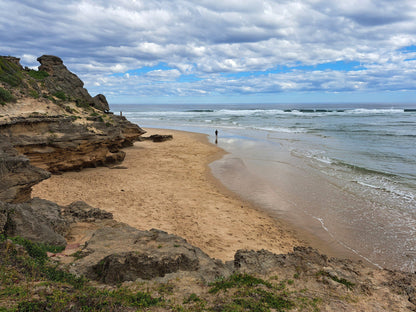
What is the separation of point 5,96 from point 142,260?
1260 centimetres

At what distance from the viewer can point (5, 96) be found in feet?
43.6

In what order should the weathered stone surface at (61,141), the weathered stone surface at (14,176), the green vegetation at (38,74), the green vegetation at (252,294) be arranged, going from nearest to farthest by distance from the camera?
the green vegetation at (252,294) < the weathered stone surface at (14,176) < the weathered stone surface at (61,141) < the green vegetation at (38,74)

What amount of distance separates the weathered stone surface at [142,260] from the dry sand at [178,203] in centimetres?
242

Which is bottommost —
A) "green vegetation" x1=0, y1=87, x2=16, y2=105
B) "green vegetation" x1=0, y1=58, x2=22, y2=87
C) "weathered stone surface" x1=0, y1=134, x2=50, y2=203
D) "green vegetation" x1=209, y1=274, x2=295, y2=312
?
"green vegetation" x1=209, y1=274, x2=295, y2=312

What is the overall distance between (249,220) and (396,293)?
6.13 metres

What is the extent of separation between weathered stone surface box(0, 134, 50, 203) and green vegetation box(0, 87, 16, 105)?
6676 millimetres

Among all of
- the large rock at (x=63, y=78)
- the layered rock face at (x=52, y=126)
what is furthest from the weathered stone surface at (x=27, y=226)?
the large rock at (x=63, y=78)

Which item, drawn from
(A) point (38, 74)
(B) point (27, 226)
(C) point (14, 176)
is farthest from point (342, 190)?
(A) point (38, 74)

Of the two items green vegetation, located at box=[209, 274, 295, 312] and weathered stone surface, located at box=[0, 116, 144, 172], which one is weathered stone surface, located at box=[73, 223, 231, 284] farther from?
weathered stone surface, located at box=[0, 116, 144, 172]

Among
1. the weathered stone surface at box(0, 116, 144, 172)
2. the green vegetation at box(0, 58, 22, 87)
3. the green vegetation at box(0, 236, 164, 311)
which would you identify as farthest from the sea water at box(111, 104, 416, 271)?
the green vegetation at box(0, 58, 22, 87)

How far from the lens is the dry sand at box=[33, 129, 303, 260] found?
31.4 feet

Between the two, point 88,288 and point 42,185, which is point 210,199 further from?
point 88,288

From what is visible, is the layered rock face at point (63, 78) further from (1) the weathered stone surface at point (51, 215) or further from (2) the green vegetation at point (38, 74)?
(1) the weathered stone surface at point (51, 215)

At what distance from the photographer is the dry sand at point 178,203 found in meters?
9.57
